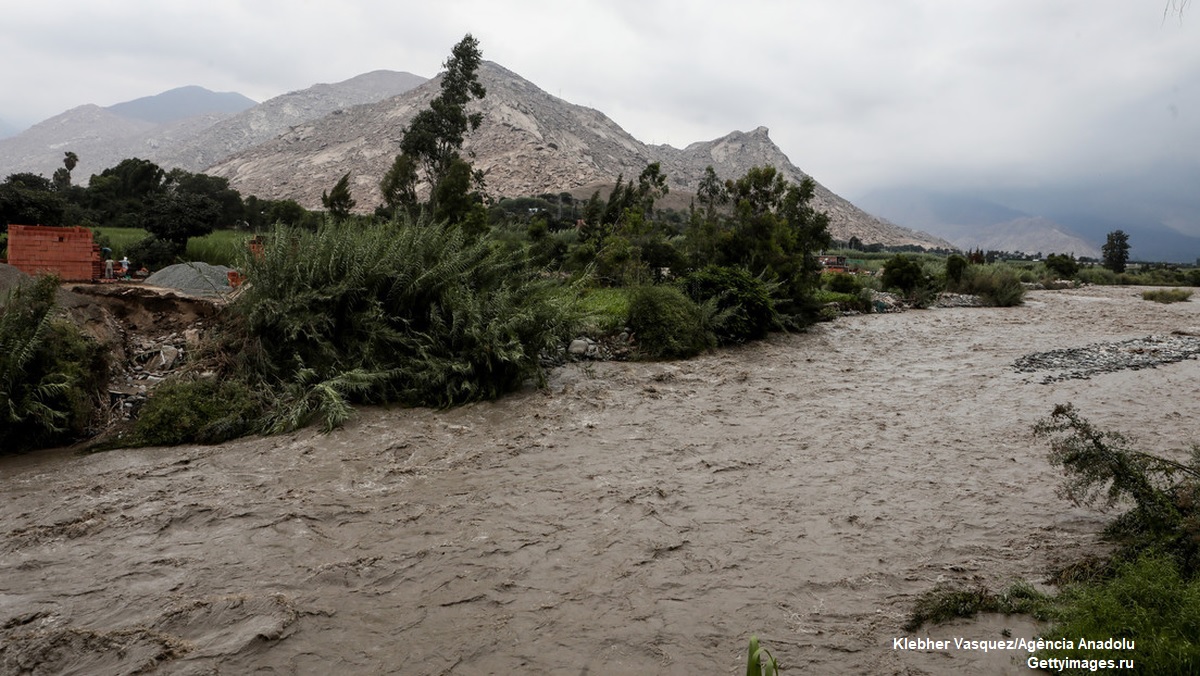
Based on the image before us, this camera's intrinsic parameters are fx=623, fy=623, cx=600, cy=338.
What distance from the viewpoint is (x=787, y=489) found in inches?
218

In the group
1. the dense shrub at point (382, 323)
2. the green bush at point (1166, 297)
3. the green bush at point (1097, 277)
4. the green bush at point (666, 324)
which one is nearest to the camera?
the dense shrub at point (382, 323)

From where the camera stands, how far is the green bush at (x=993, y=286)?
2561 cm

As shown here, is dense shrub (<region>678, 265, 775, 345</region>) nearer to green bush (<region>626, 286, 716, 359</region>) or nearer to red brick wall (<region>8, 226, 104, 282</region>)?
green bush (<region>626, 286, 716, 359</region>)

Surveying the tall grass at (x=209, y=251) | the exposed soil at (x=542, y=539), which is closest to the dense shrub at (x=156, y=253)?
the tall grass at (x=209, y=251)

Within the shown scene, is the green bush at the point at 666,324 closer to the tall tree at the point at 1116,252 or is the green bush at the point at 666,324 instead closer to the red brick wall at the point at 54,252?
the red brick wall at the point at 54,252

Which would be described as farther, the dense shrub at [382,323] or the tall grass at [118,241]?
the tall grass at [118,241]

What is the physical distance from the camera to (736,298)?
14.0 meters

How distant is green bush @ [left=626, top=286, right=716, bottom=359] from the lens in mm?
11922

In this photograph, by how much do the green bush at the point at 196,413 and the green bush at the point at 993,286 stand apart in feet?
89.8

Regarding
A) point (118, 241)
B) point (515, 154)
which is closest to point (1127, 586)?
point (118, 241)

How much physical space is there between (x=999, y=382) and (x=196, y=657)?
11390mm

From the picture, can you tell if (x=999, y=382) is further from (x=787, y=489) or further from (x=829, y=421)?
(x=787, y=489)

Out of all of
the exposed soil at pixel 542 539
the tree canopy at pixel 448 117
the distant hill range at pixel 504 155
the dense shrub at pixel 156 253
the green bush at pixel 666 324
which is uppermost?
the distant hill range at pixel 504 155

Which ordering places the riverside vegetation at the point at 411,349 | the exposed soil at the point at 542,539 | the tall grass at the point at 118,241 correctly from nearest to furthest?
the exposed soil at the point at 542,539
the riverside vegetation at the point at 411,349
the tall grass at the point at 118,241
